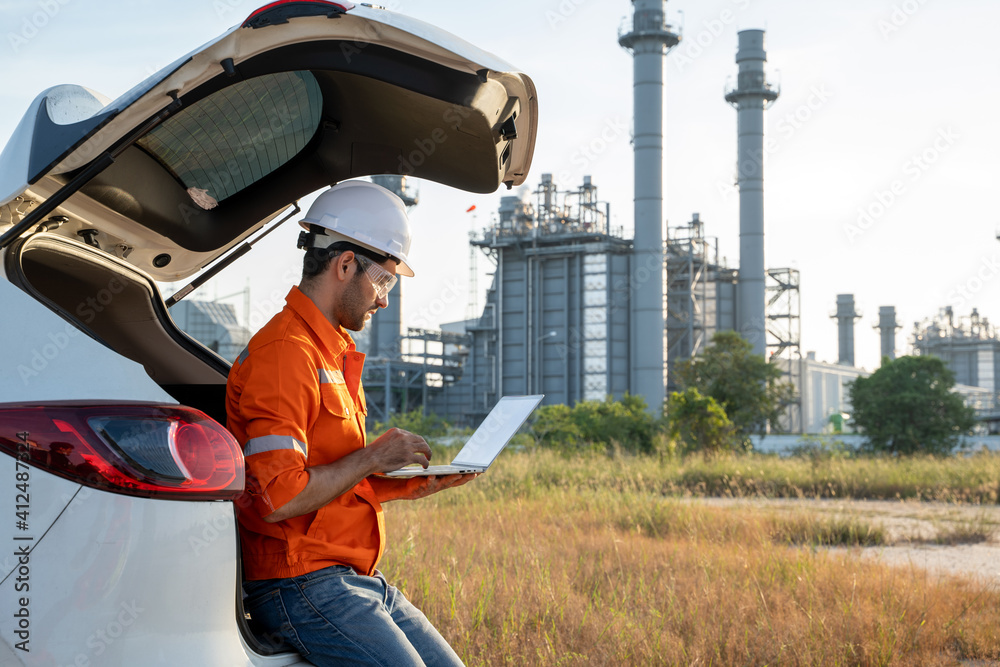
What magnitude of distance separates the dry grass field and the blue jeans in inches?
77.4

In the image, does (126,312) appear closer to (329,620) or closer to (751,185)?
(329,620)

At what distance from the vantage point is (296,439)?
172 centimetres

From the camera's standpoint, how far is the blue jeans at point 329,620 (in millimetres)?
1742

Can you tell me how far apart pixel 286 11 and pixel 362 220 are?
56 centimetres

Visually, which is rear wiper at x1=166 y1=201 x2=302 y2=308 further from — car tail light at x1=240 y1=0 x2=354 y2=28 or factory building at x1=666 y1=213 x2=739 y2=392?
factory building at x1=666 y1=213 x2=739 y2=392

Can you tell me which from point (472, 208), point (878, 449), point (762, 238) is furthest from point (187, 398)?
point (762, 238)

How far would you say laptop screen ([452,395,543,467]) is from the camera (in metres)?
2.11

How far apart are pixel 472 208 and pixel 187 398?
4.03ft

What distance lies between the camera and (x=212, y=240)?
2754mm

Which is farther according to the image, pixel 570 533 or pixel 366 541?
pixel 570 533

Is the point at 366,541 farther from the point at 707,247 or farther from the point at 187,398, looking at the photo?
the point at 707,247

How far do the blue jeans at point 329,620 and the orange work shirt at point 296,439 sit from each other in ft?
0.11

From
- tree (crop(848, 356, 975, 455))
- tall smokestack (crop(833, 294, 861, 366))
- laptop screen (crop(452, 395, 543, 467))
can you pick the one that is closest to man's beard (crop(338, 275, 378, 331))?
laptop screen (crop(452, 395, 543, 467))

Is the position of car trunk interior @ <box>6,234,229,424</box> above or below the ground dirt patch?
above
